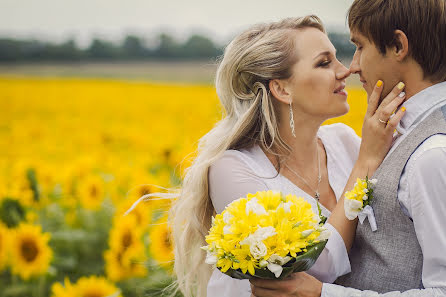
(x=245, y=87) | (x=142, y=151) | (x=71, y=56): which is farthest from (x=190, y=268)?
(x=71, y=56)

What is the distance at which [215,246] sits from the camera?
2322 mm

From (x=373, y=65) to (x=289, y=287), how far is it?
40.3 inches

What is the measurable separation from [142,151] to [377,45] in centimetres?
533

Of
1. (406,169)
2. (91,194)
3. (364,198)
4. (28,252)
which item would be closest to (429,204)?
(406,169)

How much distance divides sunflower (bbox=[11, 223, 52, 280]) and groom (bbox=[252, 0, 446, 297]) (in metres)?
2.65

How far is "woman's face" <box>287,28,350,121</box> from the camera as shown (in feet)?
11.1

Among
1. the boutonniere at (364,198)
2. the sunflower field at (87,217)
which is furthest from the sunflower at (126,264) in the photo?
the boutonniere at (364,198)

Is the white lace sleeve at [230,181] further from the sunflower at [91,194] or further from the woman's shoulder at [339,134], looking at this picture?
the sunflower at [91,194]

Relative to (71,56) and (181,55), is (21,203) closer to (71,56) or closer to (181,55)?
(181,55)

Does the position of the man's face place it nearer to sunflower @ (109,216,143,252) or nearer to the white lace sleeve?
the white lace sleeve

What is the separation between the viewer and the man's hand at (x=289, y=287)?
2412mm

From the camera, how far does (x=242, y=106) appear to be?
11.7 feet

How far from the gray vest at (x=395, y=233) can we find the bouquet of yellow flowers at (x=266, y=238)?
35 cm

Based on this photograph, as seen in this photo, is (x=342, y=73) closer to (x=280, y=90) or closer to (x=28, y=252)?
(x=280, y=90)
